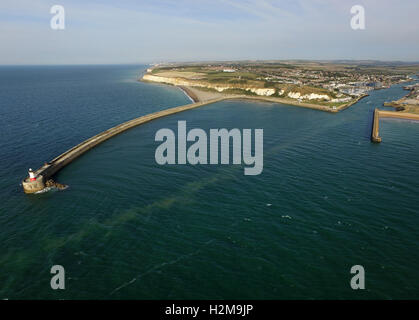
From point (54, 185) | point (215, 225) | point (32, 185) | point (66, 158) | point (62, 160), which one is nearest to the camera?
point (215, 225)

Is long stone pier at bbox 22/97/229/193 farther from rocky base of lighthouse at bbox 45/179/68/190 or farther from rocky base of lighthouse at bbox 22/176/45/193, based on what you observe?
rocky base of lighthouse at bbox 45/179/68/190

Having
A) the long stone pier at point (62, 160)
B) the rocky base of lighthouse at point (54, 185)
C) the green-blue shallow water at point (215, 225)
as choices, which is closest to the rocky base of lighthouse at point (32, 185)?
the long stone pier at point (62, 160)

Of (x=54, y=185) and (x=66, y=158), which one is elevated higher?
(x=66, y=158)

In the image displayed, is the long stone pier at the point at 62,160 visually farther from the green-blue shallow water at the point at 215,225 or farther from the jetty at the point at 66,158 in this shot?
the green-blue shallow water at the point at 215,225

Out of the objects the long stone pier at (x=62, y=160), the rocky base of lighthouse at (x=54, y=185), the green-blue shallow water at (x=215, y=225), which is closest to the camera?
the green-blue shallow water at (x=215, y=225)

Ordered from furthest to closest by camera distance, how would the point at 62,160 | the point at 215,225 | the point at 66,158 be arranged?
1. the point at 66,158
2. the point at 62,160
3. the point at 215,225

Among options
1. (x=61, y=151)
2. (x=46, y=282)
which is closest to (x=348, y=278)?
(x=46, y=282)

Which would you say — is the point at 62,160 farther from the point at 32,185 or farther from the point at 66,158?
the point at 32,185

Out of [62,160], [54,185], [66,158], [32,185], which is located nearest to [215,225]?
[54,185]
